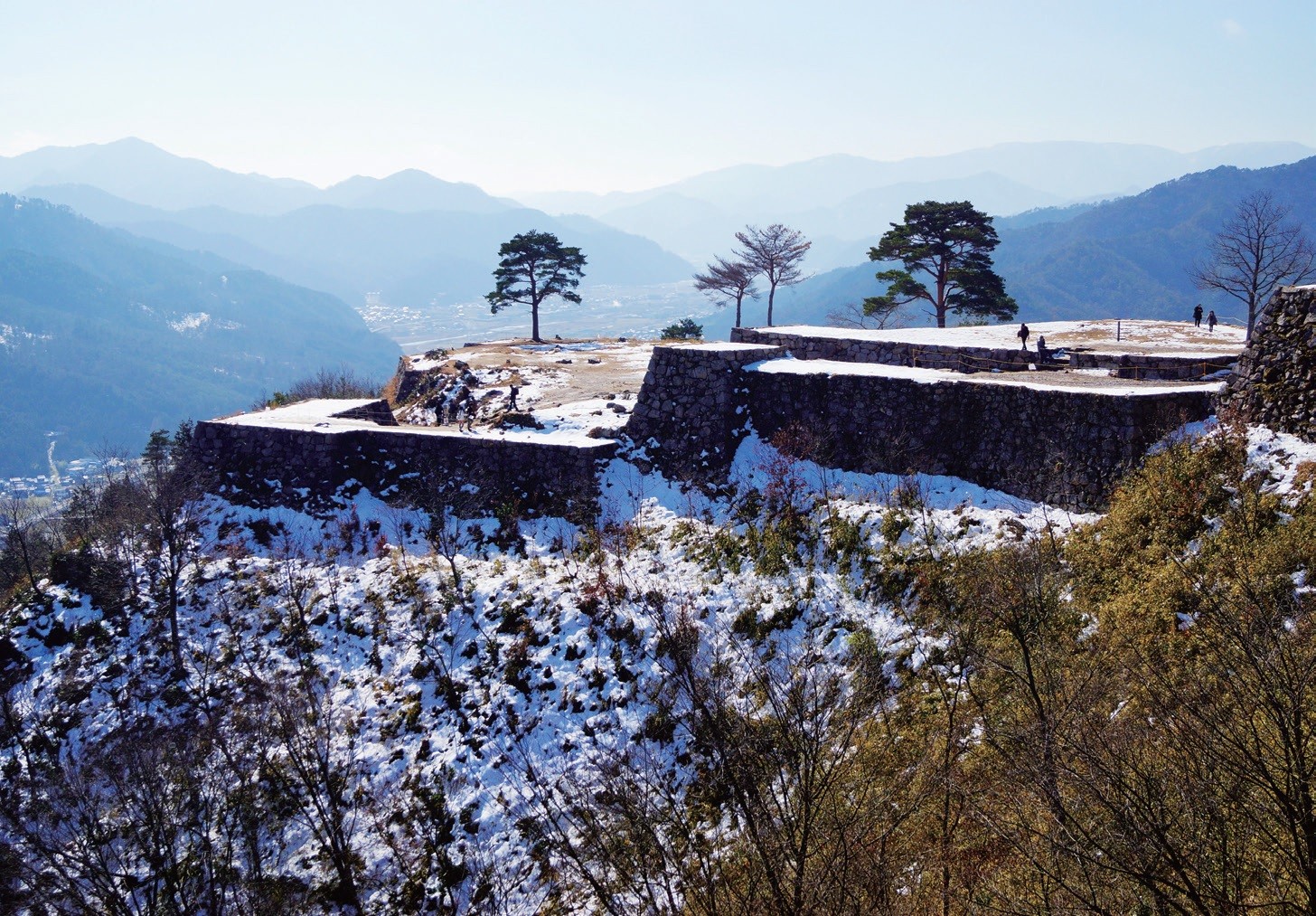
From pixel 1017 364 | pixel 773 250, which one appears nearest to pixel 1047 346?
pixel 1017 364

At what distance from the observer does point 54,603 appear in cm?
1836

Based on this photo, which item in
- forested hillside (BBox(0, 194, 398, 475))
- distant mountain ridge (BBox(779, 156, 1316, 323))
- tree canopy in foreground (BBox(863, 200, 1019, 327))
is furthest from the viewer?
forested hillside (BBox(0, 194, 398, 475))

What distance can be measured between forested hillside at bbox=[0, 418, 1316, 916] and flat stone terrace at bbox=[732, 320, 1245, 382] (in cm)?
620

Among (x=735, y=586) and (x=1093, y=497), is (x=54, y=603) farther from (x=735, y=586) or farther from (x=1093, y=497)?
(x=1093, y=497)

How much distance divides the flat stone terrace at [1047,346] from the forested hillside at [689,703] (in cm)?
620

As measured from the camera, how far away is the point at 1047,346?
22.0 m

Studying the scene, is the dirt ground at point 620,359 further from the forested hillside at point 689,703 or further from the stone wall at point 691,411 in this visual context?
the forested hillside at point 689,703

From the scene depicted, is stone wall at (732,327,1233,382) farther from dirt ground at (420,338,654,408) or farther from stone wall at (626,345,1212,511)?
dirt ground at (420,338,654,408)

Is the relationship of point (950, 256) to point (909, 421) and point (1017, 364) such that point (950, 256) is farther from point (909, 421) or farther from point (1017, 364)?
point (909, 421)

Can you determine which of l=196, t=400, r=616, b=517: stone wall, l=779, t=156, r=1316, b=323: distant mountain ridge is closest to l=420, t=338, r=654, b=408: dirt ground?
l=196, t=400, r=616, b=517: stone wall

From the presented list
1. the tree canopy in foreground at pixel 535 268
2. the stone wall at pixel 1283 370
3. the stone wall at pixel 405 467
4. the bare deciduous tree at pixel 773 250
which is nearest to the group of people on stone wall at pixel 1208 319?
the stone wall at pixel 1283 370

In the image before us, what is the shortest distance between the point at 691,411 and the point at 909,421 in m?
5.53

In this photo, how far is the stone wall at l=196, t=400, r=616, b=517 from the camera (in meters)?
18.5

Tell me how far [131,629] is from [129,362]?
611 ft
